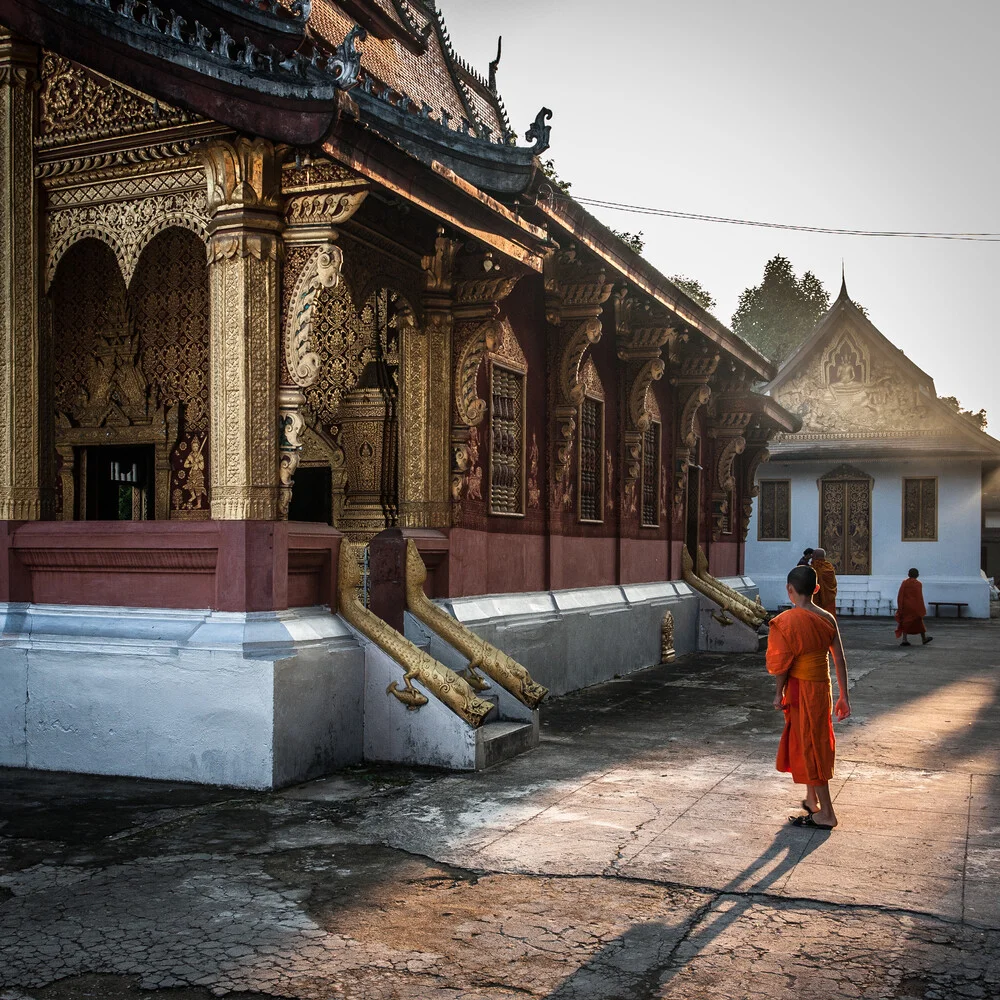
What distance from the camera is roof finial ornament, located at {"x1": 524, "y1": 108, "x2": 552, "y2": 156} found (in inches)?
331

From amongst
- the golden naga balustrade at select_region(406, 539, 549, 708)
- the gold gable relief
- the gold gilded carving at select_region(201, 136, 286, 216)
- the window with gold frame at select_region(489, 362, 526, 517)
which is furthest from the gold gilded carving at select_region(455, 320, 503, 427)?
the gold gable relief

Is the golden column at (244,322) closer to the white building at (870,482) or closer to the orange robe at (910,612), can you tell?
the orange robe at (910,612)

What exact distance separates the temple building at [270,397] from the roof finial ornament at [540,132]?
3 cm

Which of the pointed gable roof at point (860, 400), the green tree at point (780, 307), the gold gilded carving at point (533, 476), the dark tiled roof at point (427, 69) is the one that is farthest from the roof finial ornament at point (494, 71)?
the green tree at point (780, 307)

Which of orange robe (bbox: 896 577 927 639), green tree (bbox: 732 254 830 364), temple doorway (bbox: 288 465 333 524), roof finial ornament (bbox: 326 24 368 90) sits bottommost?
orange robe (bbox: 896 577 927 639)

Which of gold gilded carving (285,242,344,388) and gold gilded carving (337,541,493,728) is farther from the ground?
gold gilded carving (285,242,344,388)

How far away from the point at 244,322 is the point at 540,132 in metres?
2.94

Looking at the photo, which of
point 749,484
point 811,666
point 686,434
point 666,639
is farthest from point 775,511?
point 811,666

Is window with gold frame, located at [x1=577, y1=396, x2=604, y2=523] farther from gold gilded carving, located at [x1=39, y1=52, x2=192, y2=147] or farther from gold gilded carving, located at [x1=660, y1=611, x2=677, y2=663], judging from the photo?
gold gilded carving, located at [x1=39, y1=52, x2=192, y2=147]

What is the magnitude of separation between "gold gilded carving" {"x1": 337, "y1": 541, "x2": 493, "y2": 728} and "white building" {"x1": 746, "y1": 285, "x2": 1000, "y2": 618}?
755 inches

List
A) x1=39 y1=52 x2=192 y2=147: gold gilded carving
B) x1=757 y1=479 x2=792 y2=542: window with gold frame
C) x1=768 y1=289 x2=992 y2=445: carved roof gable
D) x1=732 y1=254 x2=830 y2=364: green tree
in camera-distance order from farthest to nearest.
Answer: x1=732 y1=254 x2=830 y2=364: green tree < x1=757 y1=479 x2=792 y2=542: window with gold frame < x1=768 y1=289 x2=992 y2=445: carved roof gable < x1=39 y1=52 x2=192 y2=147: gold gilded carving

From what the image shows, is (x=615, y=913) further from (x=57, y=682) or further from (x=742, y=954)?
(x=57, y=682)

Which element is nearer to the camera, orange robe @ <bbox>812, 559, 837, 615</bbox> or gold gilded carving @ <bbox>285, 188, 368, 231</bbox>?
gold gilded carving @ <bbox>285, 188, 368, 231</bbox>

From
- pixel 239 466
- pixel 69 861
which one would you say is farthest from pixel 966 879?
pixel 239 466
